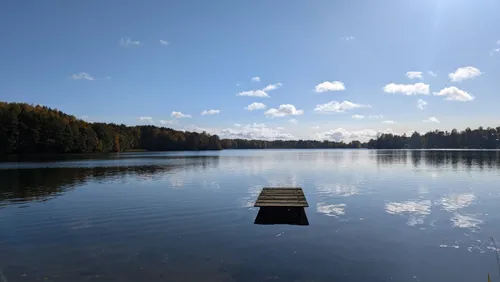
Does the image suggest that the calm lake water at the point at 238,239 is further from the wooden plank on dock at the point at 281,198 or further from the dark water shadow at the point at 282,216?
the wooden plank on dock at the point at 281,198

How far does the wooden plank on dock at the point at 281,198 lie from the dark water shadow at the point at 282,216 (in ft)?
1.38

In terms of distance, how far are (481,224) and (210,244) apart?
605 inches

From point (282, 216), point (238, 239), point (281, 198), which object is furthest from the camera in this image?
point (281, 198)

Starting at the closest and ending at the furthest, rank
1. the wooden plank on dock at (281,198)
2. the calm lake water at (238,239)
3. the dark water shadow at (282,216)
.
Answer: the calm lake water at (238,239), the dark water shadow at (282,216), the wooden plank on dock at (281,198)

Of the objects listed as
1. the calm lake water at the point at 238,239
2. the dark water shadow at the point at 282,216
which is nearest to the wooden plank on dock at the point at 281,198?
the dark water shadow at the point at 282,216

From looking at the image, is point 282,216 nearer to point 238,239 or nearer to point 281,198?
point 281,198

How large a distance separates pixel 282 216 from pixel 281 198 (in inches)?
87.4

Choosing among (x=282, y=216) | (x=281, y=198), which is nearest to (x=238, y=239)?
(x=282, y=216)

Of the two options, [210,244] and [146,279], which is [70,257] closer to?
[146,279]

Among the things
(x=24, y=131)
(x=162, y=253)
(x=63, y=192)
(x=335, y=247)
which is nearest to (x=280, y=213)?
(x=335, y=247)

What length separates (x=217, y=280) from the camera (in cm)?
1043

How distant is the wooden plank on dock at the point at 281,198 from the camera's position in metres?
19.4

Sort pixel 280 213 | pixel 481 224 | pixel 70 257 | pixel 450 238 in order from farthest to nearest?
pixel 280 213, pixel 481 224, pixel 450 238, pixel 70 257

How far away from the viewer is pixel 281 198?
21.8m
